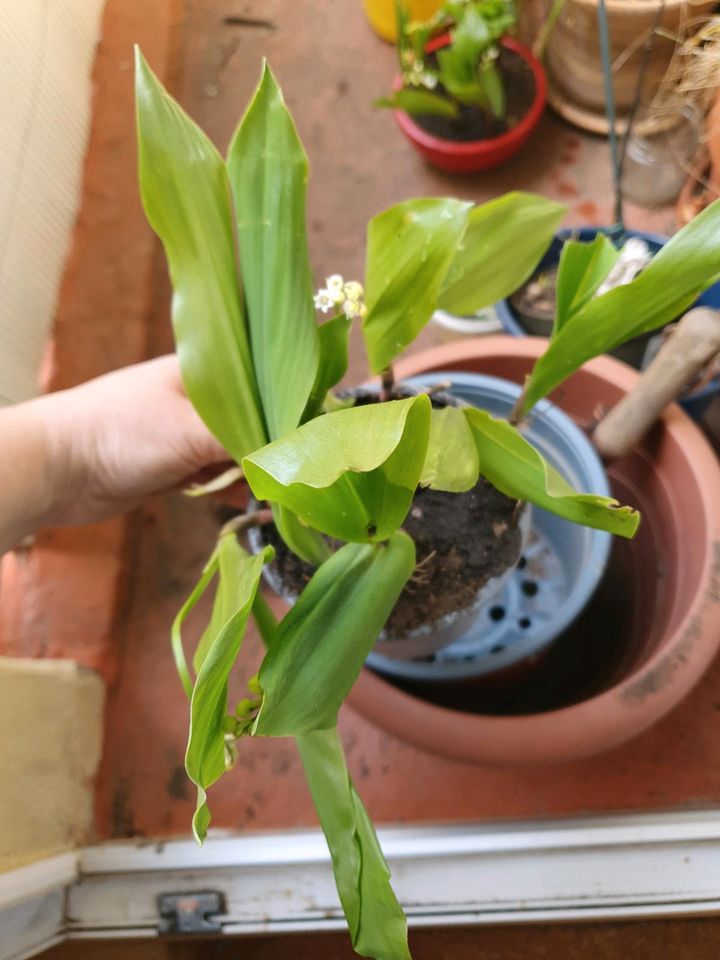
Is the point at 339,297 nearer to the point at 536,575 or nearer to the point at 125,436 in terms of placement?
the point at 125,436

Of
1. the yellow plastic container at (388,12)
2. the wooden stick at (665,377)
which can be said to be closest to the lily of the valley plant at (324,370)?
the wooden stick at (665,377)

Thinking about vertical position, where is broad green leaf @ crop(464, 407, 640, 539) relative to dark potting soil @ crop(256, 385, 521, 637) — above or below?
above

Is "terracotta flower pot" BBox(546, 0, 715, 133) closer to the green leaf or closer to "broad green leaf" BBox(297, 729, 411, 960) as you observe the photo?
the green leaf

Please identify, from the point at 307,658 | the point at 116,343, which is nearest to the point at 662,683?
the point at 307,658

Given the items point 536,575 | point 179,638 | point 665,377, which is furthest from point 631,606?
point 179,638

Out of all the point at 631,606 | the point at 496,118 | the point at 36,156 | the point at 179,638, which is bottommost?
the point at 631,606

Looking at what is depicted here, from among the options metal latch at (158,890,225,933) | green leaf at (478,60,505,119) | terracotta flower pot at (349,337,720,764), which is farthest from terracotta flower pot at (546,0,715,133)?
metal latch at (158,890,225,933)
